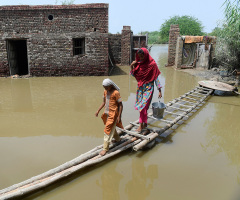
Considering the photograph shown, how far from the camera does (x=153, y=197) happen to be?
9.68ft

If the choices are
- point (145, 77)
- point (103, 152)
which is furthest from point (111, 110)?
point (145, 77)

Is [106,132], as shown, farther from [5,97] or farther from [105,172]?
[5,97]

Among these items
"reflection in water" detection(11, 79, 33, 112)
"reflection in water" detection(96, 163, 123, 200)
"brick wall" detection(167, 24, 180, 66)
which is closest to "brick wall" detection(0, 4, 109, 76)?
"reflection in water" detection(11, 79, 33, 112)

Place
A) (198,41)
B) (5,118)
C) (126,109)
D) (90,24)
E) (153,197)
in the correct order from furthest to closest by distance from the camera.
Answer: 1. (198,41)
2. (90,24)
3. (126,109)
4. (5,118)
5. (153,197)

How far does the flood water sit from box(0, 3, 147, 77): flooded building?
15.0 ft

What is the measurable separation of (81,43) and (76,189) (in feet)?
31.9

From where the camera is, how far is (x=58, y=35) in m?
11.1

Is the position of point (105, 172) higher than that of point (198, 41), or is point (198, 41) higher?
point (198, 41)

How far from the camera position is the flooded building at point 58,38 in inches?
→ 427

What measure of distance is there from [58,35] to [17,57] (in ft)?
11.3

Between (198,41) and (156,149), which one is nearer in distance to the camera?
(156,149)

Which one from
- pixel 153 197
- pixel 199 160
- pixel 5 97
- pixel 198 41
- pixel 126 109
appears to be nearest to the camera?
pixel 153 197

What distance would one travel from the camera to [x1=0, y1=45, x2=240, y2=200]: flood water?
3082 mm

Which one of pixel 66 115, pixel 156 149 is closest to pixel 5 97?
pixel 66 115
